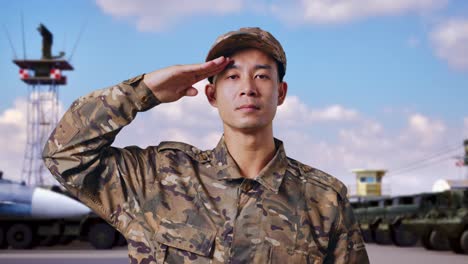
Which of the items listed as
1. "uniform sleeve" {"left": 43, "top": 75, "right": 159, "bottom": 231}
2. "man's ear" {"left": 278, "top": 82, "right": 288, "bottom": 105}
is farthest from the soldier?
"man's ear" {"left": 278, "top": 82, "right": 288, "bottom": 105}

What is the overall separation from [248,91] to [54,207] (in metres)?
17.2

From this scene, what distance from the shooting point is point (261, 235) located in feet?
8.35

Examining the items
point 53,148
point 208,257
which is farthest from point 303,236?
point 53,148

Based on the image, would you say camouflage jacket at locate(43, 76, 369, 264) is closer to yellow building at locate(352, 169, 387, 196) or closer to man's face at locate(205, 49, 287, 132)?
man's face at locate(205, 49, 287, 132)

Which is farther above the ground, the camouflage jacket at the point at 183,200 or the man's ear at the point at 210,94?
the man's ear at the point at 210,94

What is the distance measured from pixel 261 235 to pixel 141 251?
18.7 inches

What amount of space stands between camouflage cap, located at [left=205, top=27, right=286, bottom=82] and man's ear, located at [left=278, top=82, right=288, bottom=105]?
0.14 metres

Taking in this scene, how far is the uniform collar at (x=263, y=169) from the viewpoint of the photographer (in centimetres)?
266

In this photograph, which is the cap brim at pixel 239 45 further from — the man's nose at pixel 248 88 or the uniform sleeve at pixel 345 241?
the uniform sleeve at pixel 345 241

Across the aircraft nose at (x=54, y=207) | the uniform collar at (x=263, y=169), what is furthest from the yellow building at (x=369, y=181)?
the uniform collar at (x=263, y=169)

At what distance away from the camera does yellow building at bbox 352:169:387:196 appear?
1966 inches

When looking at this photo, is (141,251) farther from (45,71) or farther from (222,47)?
(45,71)

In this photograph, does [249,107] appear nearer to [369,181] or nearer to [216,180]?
[216,180]

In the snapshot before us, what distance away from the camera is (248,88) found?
2.63 m
